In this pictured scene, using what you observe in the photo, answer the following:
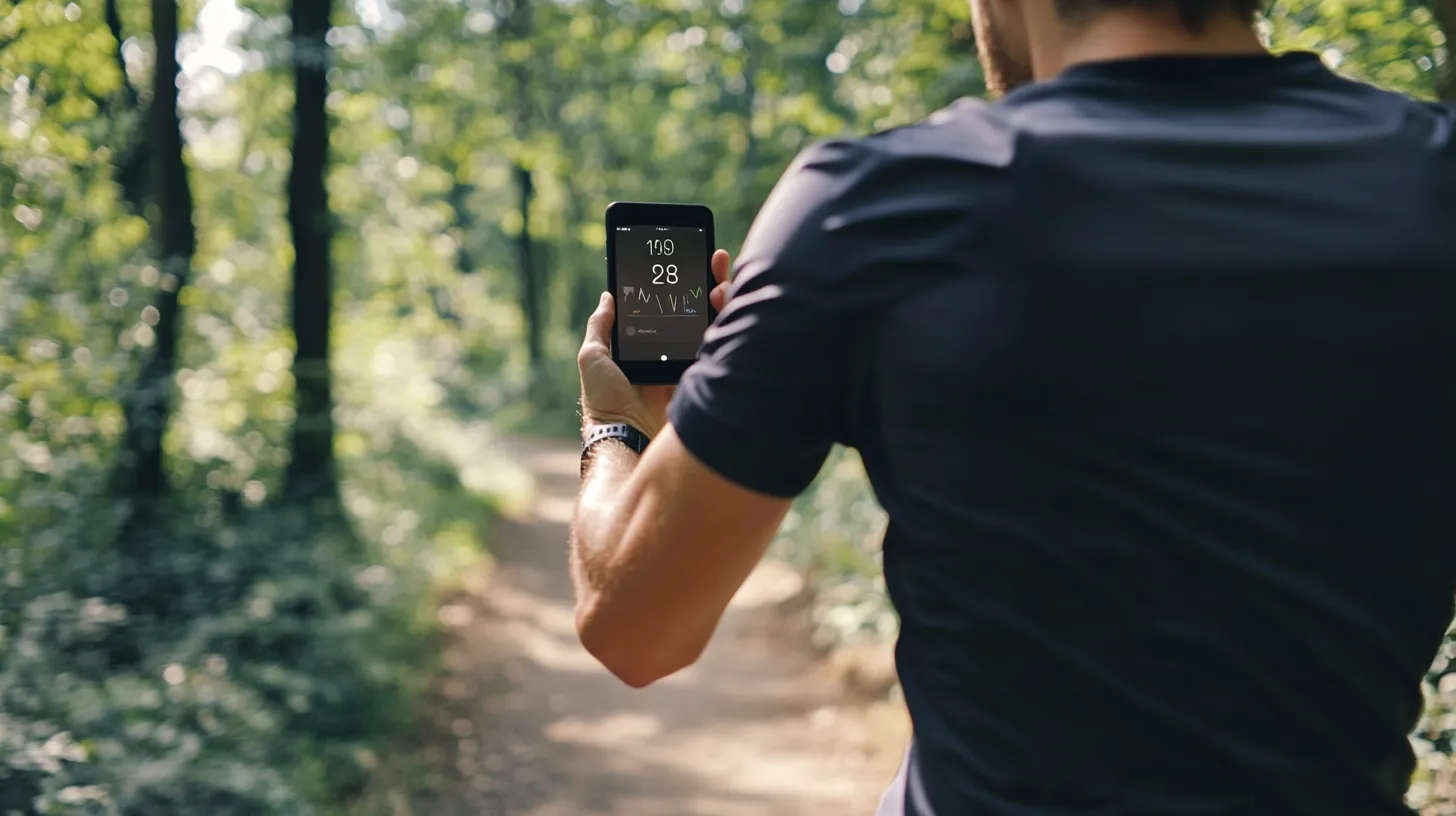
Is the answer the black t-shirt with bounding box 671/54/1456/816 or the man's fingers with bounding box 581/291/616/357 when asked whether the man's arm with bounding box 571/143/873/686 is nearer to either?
the black t-shirt with bounding box 671/54/1456/816

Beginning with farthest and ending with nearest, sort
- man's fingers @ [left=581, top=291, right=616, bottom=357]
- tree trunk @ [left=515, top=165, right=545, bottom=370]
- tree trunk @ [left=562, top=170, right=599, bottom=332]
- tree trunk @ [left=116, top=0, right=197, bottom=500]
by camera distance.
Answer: tree trunk @ [left=562, top=170, right=599, bottom=332], tree trunk @ [left=515, top=165, right=545, bottom=370], tree trunk @ [left=116, top=0, right=197, bottom=500], man's fingers @ [left=581, top=291, right=616, bottom=357]

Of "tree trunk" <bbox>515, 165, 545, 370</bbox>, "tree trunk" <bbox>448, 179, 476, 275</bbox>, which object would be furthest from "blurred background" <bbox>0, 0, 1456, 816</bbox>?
"tree trunk" <bbox>515, 165, 545, 370</bbox>

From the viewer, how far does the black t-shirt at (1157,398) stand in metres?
0.98

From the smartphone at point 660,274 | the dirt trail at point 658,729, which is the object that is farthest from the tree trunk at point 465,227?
the smartphone at point 660,274

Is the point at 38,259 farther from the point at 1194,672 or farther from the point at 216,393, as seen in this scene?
the point at 1194,672

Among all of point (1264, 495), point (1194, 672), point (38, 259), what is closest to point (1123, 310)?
point (1264, 495)

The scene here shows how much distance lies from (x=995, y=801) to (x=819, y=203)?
0.57 meters

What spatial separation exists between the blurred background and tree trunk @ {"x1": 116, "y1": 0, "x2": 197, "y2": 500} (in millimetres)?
21

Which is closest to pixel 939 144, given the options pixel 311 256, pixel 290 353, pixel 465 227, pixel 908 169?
pixel 908 169

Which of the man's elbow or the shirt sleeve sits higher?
the shirt sleeve

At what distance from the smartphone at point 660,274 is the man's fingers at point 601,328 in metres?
0.07

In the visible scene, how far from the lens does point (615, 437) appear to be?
1.55 metres

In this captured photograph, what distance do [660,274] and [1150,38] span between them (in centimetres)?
98

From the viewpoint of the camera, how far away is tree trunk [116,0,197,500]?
6.61m
